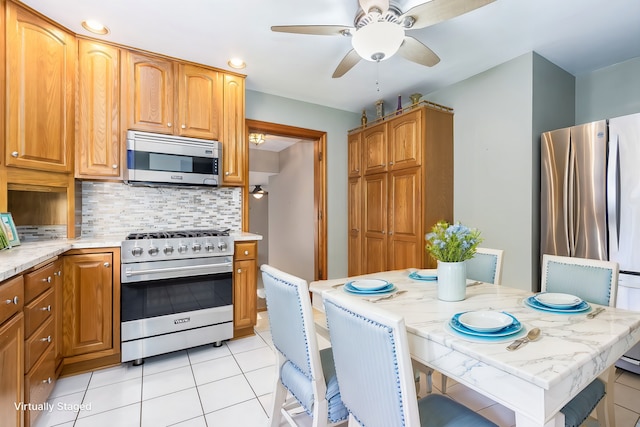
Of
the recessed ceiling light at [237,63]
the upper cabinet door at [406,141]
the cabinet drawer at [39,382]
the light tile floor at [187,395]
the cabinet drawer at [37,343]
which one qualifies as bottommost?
the light tile floor at [187,395]

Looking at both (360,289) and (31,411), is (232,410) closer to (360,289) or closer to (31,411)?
(31,411)

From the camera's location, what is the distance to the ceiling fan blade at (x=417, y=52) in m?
1.91

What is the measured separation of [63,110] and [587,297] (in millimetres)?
3531

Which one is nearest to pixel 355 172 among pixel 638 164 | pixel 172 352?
pixel 638 164

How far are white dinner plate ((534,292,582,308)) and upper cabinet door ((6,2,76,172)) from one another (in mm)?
3038

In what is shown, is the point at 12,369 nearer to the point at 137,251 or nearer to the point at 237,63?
the point at 137,251

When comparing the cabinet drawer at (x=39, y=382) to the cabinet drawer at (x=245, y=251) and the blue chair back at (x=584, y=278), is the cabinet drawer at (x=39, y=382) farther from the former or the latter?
A: the blue chair back at (x=584, y=278)

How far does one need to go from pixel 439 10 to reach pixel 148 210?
276 cm

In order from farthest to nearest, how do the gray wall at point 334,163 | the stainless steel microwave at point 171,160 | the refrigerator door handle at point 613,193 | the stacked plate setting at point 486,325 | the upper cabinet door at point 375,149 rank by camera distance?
the gray wall at point 334,163 < the upper cabinet door at point 375,149 < the stainless steel microwave at point 171,160 < the refrigerator door handle at point 613,193 < the stacked plate setting at point 486,325

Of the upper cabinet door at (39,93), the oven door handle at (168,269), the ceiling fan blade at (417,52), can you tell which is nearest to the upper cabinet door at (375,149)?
the ceiling fan blade at (417,52)

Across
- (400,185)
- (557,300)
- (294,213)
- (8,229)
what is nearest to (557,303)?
(557,300)

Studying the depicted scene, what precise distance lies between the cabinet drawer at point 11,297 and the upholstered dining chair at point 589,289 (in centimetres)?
219

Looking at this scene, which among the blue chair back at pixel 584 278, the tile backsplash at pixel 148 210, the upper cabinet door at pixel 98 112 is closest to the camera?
the blue chair back at pixel 584 278

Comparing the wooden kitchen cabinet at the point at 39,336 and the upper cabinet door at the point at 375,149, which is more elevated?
the upper cabinet door at the point at 375,149
